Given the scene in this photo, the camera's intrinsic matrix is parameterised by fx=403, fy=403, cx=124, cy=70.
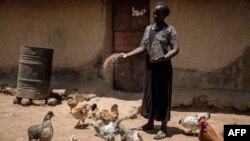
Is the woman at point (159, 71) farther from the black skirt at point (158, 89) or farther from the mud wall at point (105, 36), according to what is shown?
the mud wall at point (105, 36)

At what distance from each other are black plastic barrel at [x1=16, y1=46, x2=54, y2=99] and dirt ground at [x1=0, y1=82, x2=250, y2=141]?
33 cm

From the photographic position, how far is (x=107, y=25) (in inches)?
375

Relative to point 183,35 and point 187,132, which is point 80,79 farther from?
point 187,132

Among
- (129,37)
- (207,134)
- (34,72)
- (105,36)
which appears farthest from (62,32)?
(207,134)

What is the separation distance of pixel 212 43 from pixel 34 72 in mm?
3930

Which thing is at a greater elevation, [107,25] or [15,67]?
[107,25]

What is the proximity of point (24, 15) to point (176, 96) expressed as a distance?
4.80 m

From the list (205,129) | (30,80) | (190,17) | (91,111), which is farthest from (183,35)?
(205,129)

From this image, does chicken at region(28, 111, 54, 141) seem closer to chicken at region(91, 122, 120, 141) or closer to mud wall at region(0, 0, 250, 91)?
chicken at region(91, 122, 120, 141)

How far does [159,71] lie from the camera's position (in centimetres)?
641

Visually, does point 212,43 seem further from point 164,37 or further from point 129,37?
point 164,37

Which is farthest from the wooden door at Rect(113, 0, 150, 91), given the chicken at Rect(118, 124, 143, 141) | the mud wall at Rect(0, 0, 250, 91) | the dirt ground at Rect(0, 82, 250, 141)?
the chicken at Rect(118, 124, 143, 141)

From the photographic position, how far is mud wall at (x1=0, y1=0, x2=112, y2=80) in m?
9.62

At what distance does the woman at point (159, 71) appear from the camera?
6254 mm
